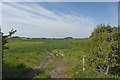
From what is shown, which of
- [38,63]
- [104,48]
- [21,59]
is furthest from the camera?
[21,59]

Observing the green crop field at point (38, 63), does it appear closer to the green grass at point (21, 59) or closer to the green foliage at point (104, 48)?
the green grass at point (21, 59)

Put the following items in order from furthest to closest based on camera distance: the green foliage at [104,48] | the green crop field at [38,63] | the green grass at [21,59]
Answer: the green grass at [21,59], the green crop field at [38,63], the green foliage at [104,48]

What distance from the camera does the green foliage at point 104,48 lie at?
619 centimetres

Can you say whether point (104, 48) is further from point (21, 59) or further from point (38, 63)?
point (21, 59)

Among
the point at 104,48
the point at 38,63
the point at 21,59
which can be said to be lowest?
the point at 38,63

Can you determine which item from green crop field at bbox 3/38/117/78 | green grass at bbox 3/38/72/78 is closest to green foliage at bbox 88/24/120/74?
green crop field at bbox 3/38/117/78

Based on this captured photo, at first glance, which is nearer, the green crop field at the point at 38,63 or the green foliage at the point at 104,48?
the green foliage at the point at 104,48

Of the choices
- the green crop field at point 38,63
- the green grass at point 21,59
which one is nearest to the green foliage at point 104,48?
the green crop field at point 38,63

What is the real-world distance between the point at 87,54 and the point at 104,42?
7.05 ft

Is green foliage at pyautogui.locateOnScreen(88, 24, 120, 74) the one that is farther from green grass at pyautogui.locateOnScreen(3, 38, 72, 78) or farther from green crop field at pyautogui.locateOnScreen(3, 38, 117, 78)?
green grass at pyautogui.locateOnScreen(3, 38, 72, 78)

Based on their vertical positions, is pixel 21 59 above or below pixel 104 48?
below

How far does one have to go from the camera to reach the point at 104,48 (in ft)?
21.3

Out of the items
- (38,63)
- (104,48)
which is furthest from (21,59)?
(104,48)

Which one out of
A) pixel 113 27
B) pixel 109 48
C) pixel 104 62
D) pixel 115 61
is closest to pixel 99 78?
pixel 104 62
